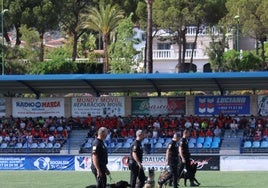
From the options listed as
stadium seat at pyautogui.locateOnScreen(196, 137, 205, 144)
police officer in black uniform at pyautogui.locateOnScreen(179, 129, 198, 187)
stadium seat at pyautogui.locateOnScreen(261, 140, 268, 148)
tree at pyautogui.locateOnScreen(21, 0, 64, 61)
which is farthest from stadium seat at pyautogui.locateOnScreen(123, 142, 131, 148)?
tree at pyautogui.locateOnScreen(21, 0, 64, 61)

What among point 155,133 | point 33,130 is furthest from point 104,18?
point 155,133

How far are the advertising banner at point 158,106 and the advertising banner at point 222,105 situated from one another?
0.93 meters

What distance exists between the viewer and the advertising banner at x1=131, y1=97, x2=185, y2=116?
132 feet

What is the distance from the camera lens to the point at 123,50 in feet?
213

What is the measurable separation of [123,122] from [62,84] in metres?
3.72

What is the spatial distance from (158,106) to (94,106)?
3474 millimetres

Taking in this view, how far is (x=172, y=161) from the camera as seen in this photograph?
21375 mm

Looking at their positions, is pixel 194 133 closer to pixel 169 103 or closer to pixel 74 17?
pixel 169 103

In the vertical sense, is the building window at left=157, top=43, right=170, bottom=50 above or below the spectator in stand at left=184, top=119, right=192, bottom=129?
above

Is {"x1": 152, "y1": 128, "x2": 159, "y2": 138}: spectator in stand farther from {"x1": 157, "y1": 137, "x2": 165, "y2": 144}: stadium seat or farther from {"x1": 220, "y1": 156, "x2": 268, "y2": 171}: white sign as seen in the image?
{"x1": 220, "y1": 156, "x2": 268, "y2": 171}: white sign

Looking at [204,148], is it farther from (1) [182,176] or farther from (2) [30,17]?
(2) [30,17]

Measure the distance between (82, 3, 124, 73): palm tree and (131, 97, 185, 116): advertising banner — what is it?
990 inches

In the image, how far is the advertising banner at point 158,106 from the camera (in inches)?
1578

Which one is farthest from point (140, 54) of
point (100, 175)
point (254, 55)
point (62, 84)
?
→ point (100, 175)
